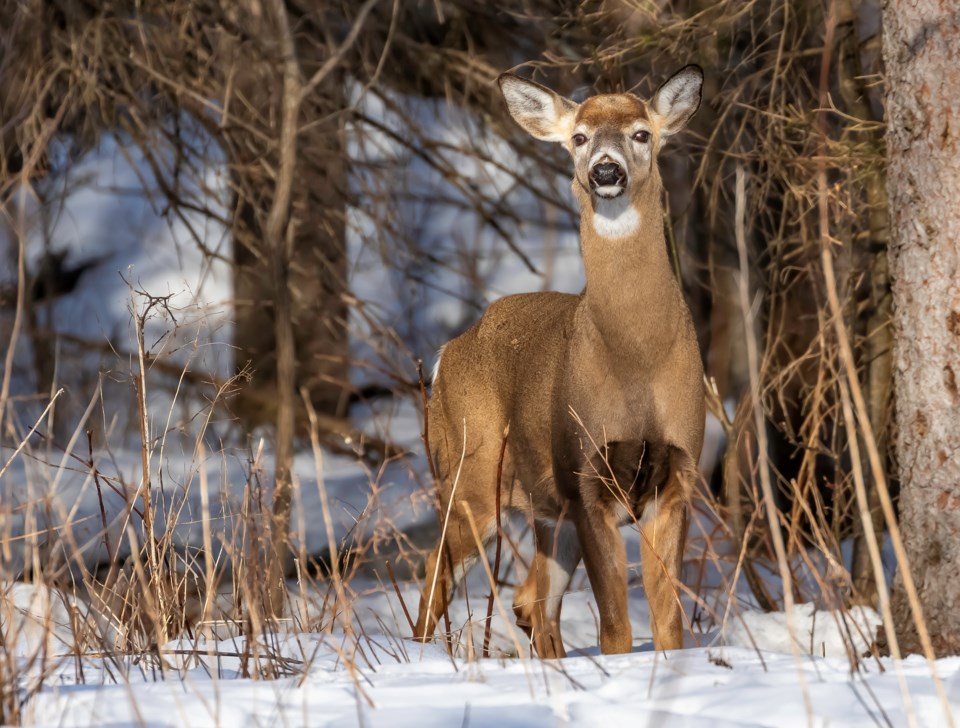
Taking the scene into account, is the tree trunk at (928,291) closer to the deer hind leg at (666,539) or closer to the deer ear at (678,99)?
the deer hind leg at (666,539)

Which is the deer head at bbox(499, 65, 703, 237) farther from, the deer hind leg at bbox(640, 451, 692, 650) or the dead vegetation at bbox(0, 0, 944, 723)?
the deer hind leg at bbox(640, 451, 692, 650)

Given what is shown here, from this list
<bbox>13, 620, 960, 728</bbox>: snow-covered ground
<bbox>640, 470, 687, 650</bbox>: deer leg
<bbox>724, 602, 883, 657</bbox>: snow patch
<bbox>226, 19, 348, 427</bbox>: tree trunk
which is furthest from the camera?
<bbox>226, 19, 348, 427</bbox>: tree trunk

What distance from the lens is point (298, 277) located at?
10188mm

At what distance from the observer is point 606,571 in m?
4.71

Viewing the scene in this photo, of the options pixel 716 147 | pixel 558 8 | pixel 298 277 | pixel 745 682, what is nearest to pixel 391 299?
pixel 298 277

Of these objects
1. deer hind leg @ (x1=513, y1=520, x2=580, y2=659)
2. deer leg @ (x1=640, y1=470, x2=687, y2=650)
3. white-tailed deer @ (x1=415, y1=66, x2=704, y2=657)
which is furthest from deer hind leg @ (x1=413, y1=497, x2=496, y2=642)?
deer leg @ (x1=640, y1=470, x2=687, y2=650)

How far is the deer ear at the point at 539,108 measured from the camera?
545cm

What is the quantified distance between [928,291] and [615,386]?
43.3 inches

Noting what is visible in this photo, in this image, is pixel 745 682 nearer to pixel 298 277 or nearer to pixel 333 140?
pixel 333 140

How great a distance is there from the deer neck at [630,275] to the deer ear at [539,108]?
2.30 ft

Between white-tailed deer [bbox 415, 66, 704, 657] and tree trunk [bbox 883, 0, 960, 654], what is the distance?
2.51ft

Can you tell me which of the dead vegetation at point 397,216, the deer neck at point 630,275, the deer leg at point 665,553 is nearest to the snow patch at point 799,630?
the dead vegetation at point 397,216

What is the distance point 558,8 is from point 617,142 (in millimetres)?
3140

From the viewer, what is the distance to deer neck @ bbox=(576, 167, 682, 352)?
470 centimetres
